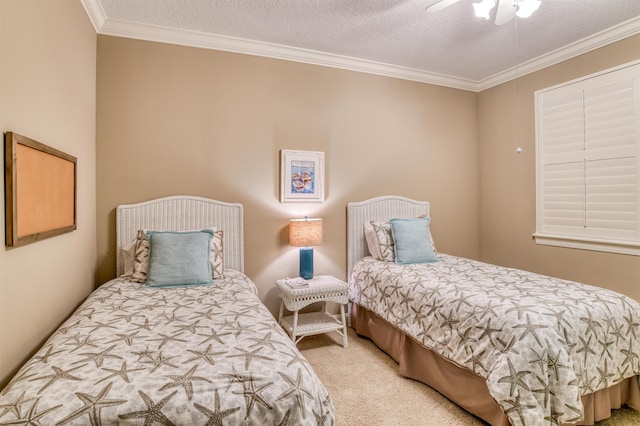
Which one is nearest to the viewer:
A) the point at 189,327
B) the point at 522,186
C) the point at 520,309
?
the point at 189,327

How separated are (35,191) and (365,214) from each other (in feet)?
8.66

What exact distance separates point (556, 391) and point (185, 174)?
2907mm

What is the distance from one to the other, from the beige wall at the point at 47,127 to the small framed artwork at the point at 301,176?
1557mm

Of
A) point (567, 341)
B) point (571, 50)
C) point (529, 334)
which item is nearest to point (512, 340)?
point (529, 334)

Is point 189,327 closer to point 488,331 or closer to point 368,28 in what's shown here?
point 488,331

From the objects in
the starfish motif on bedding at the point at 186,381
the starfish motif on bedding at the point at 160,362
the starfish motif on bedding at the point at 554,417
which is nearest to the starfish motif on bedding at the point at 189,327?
the starfish motif on bedding at the point at 160,362

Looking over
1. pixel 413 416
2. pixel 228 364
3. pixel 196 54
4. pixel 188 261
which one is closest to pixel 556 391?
pixel 413 416

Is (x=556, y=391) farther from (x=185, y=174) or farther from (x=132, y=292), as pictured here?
(x=185, y=174)

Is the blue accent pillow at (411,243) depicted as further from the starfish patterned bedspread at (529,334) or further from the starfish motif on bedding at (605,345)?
the starfish motif on bedding at (605,345)

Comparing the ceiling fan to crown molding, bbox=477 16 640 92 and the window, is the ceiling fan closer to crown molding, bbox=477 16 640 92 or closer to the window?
crown molding, bbox=477 16 640 92

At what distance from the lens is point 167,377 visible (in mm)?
1104

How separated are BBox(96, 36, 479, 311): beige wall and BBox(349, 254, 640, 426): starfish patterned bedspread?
134cm

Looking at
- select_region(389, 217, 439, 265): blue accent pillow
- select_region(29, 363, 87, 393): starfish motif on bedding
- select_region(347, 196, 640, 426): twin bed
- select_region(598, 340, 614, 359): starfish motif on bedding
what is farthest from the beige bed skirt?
select_region(29, 363, 87, 393): starfish motif on bedding

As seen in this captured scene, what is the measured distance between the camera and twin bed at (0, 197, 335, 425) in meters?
1.00
